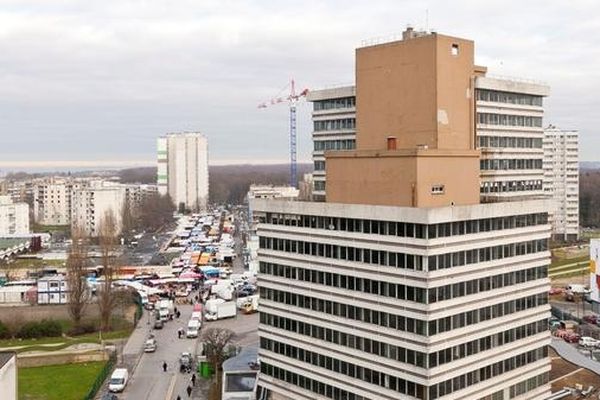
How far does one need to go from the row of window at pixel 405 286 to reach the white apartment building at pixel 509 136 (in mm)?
4787

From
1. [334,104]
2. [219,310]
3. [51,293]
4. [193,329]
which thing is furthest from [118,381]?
[51,293]

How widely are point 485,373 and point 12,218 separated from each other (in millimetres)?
109248

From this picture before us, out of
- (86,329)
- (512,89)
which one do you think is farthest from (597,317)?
(86,329)

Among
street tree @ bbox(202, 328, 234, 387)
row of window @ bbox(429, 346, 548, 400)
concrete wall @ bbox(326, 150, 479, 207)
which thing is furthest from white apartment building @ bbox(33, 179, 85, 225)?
row of window @ bbox(429, 346, 548, 400)

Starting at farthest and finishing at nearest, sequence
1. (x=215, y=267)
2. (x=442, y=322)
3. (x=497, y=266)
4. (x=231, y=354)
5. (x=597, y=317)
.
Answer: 1. (x=215, y=267)
2. (x=597, y=317)
3. (x=231, y=354)
4. (x=497, y=266)
5. (x=442, y=322)

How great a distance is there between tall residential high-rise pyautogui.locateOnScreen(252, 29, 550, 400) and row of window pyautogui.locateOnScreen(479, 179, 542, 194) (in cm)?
305

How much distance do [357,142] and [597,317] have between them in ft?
124

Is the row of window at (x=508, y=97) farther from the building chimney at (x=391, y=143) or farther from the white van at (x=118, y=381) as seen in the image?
the white van at (x=118, y=381)

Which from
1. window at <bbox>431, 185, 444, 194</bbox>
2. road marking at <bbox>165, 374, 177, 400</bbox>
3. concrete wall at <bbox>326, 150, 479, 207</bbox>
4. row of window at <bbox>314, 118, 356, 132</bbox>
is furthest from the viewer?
road marking at <bbox>165, 374, 177, 400</bbox>

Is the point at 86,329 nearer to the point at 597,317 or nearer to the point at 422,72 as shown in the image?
the point at 422,72

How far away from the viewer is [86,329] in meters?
56.9

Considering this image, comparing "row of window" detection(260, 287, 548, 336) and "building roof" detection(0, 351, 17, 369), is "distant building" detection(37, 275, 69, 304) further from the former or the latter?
"row of window" detection(260, 287, 548, 336)

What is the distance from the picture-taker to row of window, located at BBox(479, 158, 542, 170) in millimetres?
36281

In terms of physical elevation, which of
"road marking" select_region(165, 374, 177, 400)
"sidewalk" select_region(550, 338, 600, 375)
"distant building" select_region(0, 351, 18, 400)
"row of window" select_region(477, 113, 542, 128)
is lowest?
"road marking" select_region(165, 374, 177, 400)
